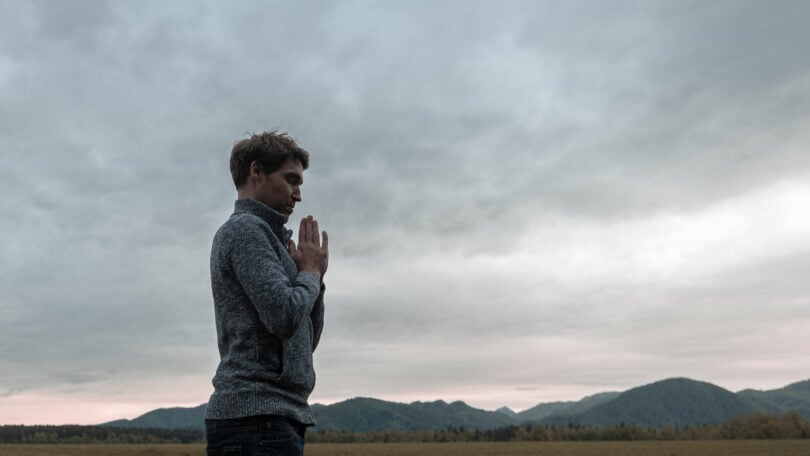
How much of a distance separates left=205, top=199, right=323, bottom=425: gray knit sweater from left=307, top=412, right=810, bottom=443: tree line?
138588mm

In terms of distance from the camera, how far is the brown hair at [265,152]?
11.1ft

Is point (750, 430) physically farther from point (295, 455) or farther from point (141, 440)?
point (295, 455)

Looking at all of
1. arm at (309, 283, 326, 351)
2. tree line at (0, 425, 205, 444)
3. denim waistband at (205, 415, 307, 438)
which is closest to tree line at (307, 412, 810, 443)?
tree line at (0, 425, 205, 444)

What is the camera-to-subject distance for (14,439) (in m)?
163

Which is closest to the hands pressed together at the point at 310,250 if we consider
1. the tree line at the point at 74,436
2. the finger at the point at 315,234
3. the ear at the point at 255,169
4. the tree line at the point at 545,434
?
the finger at the point at 315,234

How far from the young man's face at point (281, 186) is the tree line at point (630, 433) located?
13856 cm

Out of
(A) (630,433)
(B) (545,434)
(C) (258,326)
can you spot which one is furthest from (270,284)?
(B) (545,434)

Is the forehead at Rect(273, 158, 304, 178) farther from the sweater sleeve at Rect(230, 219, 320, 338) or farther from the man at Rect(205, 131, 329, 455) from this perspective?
the sweater sleeve at Rect(230, 219, 320, 338)

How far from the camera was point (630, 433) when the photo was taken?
458 feet

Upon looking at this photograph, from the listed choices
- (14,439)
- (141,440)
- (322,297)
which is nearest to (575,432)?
(141,440)

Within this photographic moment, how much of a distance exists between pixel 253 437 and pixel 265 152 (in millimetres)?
1330

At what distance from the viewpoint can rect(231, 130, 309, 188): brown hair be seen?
3.37 meters

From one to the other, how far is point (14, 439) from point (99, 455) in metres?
116

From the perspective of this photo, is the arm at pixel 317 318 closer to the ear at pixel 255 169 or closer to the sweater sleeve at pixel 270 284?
the sweater sleeve at pixel 270 284
